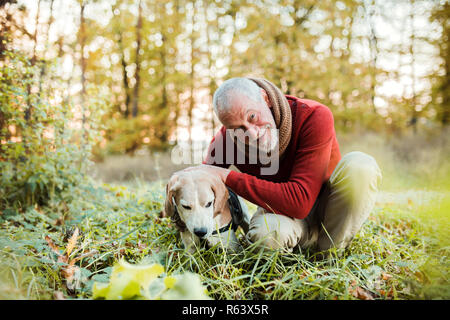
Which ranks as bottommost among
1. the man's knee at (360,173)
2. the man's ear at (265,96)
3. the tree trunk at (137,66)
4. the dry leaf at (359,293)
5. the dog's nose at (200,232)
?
the dry leaf at (359,293)

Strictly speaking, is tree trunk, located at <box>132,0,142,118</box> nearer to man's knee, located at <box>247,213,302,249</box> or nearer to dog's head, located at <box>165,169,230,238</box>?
dog's head, located at <box>165,169,230,238</box>

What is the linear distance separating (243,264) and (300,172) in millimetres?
713

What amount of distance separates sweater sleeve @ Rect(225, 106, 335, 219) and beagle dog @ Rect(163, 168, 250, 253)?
0.14m

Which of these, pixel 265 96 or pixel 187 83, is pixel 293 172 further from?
pixel 187 83

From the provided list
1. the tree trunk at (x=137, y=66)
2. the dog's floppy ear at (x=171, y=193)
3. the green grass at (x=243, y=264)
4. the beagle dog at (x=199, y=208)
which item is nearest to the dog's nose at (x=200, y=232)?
the beagle dog at (x=199, y=208)

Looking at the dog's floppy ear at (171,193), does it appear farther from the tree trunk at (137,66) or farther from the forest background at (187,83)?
the tree trunk at (137,66)

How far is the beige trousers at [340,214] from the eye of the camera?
5.89ft

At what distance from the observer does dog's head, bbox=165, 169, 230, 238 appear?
1727mm

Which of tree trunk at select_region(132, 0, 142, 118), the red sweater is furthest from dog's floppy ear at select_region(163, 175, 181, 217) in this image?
tree trunk at select_region(132, 0, 142, 118)

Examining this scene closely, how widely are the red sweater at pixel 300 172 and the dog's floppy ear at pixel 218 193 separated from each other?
48mm
